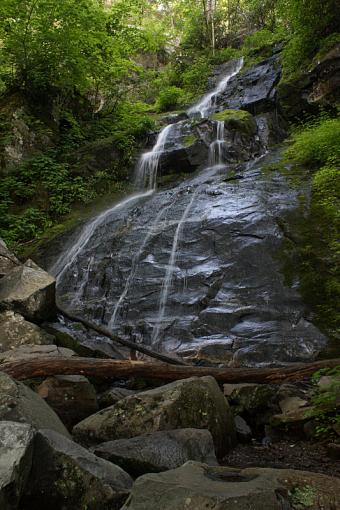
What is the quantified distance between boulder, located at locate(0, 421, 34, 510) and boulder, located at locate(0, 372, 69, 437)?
0.38 meters

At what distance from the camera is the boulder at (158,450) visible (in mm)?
2824

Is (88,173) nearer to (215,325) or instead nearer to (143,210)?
(143,210)

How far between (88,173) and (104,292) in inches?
247

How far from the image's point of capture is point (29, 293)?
620 centimetres

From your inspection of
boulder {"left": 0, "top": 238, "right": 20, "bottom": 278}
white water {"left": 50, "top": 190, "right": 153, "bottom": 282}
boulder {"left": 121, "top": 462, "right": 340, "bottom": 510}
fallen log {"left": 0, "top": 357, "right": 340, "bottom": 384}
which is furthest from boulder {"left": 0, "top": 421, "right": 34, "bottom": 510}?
white water {"left": 50, "top": 190, "right": 153, "bottom": 282}

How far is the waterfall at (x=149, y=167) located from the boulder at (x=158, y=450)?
1019 centimetres

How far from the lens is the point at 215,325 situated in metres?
6.19

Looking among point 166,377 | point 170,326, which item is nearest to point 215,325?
point 170,326

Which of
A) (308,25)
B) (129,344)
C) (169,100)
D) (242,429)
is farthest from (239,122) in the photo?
(242,429)

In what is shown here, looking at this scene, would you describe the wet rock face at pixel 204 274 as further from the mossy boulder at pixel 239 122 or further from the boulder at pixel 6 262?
the mossy boulder at pixel 239 122

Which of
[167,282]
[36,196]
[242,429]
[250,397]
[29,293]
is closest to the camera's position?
[242,429]

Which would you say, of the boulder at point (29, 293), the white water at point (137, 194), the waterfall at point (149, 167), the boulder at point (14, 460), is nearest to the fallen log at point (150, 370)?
the boulder at point (14, 460)

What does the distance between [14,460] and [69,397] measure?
6.57 ft

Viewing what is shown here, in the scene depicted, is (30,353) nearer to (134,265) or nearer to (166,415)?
(166,415)
